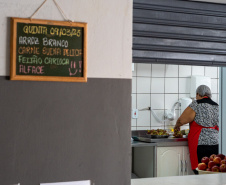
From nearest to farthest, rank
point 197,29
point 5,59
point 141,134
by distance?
point 5,59 < point 197,29 < point 141,134

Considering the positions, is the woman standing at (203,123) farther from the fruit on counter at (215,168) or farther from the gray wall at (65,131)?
the gray wall at (65,131)

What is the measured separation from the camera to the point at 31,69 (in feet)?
4.52

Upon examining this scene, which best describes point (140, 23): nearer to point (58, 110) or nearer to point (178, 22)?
point (178, 22)

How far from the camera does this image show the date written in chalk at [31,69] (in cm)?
137

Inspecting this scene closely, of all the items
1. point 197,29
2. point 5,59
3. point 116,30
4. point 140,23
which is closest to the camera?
point 5,59

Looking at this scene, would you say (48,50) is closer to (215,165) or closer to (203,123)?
(215,165)

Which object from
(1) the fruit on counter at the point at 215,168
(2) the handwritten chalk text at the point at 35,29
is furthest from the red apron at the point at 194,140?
(2) the handwritten chalk text at the point at 35,29

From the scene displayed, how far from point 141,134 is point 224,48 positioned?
273 cm

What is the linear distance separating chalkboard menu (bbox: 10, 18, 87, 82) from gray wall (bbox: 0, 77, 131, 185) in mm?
44

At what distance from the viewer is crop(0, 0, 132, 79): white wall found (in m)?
1.43

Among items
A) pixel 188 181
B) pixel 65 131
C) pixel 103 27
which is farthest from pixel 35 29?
pixel 188 181

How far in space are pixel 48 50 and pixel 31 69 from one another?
0.34 ft

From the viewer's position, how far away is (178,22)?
2.45m

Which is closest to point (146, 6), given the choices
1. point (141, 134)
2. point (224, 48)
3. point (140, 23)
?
point (140, 23)
